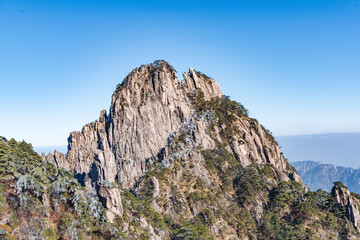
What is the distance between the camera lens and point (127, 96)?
104m

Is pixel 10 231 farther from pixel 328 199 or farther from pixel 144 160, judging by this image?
pixel 328 199

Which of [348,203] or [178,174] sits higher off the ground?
[178,174]

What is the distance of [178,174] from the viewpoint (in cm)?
8900

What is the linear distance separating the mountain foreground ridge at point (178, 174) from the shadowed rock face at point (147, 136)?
438mm

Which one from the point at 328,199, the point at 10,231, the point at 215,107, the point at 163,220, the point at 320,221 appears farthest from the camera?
the point at 215,107

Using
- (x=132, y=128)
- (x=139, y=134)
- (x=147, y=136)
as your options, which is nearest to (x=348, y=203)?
(x=147, y=136)

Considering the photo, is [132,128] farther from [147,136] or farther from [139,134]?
[147,136]

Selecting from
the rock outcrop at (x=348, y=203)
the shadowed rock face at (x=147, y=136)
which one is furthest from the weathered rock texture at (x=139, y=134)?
the rock outcrop at (x=348, y=203)

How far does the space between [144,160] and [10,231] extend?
66864 mm

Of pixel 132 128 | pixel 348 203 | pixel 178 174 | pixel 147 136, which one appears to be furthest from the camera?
pixel 132 128

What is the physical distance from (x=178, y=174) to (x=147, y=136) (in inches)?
845

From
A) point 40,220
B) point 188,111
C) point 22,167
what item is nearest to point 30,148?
point 22,167

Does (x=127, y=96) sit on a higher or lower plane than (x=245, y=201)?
higher

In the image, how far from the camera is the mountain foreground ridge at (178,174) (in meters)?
52.4
